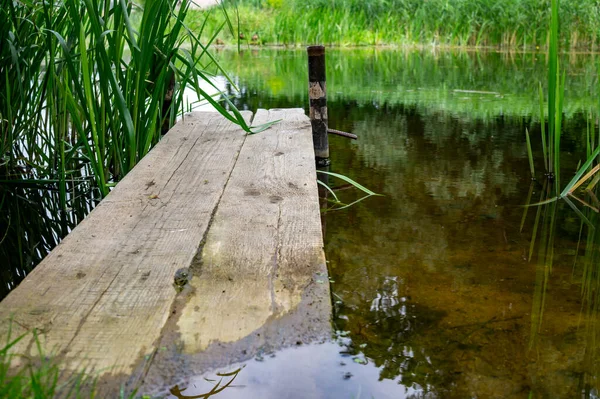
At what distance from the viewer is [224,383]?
1228 millimetres

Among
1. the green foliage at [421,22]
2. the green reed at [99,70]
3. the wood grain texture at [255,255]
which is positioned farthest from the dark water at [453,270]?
the green foliage at [421,22]

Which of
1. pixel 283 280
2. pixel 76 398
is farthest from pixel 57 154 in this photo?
pixel 76 398

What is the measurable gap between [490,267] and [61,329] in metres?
1.38

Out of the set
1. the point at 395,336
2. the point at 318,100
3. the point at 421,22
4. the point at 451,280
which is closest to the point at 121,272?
the point at 395,336

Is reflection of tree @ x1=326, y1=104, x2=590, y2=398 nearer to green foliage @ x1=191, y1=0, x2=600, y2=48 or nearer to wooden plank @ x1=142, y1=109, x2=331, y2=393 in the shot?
wooden plank @ x1=142, y1=109, x2=331, y2=393

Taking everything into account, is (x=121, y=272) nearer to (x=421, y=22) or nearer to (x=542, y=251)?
(x=542, y=251)

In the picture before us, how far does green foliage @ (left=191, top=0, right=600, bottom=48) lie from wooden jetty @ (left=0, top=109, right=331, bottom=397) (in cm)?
804

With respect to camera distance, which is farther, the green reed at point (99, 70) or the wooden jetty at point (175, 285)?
the green reed at point (99, 70)

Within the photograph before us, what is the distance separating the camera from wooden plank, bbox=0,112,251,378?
114 cm

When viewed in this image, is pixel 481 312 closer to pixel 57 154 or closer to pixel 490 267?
pixel 490 267

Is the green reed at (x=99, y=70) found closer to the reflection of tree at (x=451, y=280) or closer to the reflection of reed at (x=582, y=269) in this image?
the reflection of tree at (x=451, y=280)

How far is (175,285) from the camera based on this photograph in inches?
53.1

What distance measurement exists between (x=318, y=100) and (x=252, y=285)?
2.28 metres

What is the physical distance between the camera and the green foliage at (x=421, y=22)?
893 cm
